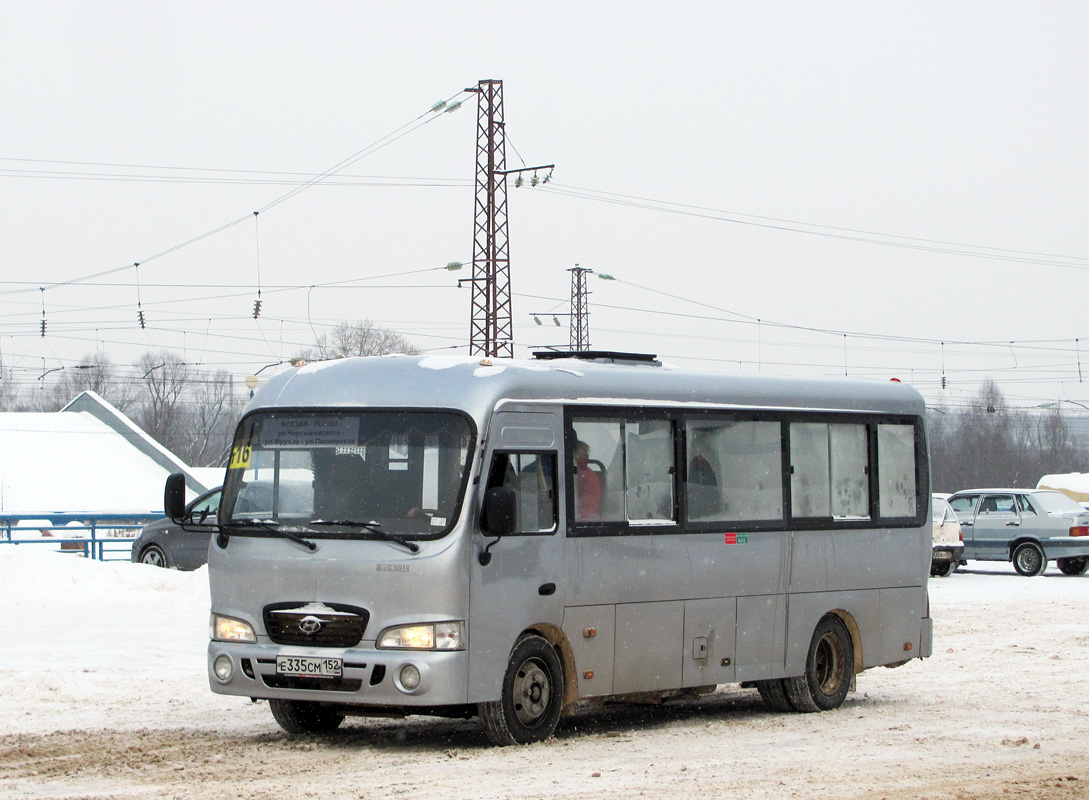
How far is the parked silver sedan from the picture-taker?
31266mm

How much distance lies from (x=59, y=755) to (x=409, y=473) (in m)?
2.79

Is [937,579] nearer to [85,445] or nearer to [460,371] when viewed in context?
[460,371]

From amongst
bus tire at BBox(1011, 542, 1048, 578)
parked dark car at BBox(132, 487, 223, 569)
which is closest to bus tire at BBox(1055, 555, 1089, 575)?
bus tire at BBox(1011, 542, 1048, 578)

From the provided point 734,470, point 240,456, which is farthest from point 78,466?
point 240,456

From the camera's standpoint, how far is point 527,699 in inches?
409

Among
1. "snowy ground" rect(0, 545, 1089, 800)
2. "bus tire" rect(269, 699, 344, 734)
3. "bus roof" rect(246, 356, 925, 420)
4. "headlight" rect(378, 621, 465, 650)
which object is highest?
A: "bus roof" rect(246, 356, 925, 420)

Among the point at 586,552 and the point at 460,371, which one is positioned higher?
the point at 460,371

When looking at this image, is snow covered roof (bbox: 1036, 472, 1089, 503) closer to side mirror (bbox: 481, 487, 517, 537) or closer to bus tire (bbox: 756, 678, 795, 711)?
bus tire (bbox: 756, 678, 795, 711)

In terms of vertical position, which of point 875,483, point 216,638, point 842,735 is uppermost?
point 875,483

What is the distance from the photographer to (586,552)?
10797 mm

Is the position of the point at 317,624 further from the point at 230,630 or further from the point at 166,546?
the point at 166,546

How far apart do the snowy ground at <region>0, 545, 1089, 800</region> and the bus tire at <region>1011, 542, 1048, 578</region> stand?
47.0ft

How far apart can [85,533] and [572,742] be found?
34127 mm

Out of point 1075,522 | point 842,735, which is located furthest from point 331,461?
point 1075,522
